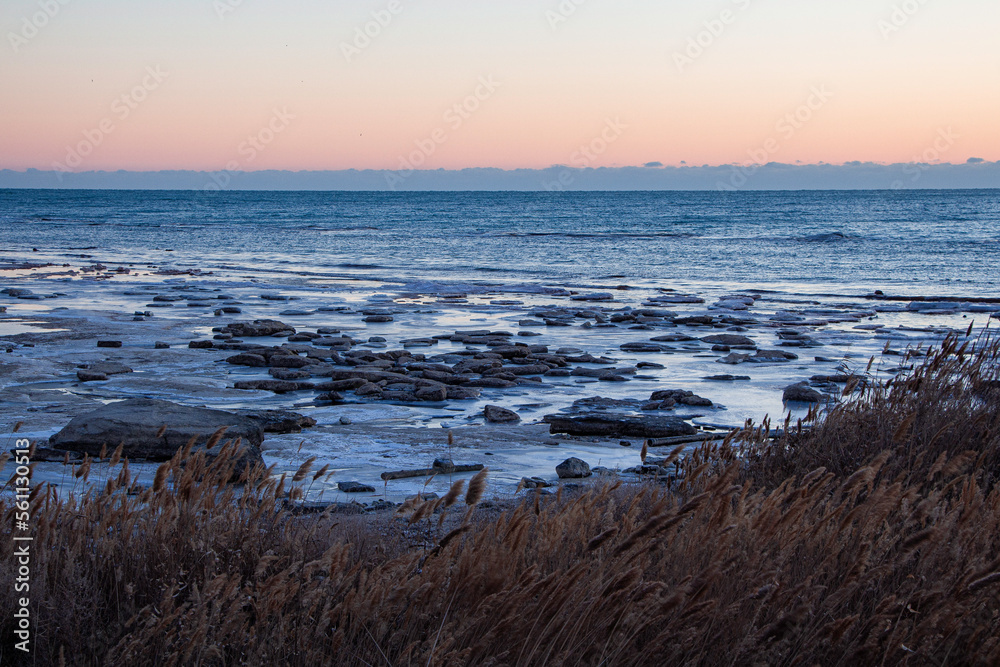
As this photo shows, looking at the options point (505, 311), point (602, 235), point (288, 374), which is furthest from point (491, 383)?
point (602, 235)

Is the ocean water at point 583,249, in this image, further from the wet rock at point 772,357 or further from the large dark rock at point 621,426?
the large dark rock at point 621,426

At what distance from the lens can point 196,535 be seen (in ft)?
10.0

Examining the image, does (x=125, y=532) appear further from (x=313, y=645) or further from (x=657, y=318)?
(x=657, y=318)

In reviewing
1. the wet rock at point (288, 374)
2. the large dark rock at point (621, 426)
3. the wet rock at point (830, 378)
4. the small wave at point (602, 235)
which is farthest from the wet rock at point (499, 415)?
the small wave at point (602, 235)

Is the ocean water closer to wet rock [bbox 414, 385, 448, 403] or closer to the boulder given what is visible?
the boulder

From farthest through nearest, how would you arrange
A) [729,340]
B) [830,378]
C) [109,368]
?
[729,340] < [830,378] < [109,368]

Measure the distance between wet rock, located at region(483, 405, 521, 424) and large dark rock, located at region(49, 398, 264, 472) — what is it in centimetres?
240

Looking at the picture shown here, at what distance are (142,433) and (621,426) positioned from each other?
4062 millimetres

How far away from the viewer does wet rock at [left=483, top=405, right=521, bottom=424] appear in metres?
8.24

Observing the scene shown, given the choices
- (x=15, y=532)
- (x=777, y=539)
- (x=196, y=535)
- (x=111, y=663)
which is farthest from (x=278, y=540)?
(x=777, y=539)

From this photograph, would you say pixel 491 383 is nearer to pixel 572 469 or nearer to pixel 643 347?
pixel 643 347

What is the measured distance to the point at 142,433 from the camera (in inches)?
250

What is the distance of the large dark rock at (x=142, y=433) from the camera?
6285 mm

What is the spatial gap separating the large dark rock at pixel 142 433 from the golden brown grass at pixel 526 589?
3019 mm
